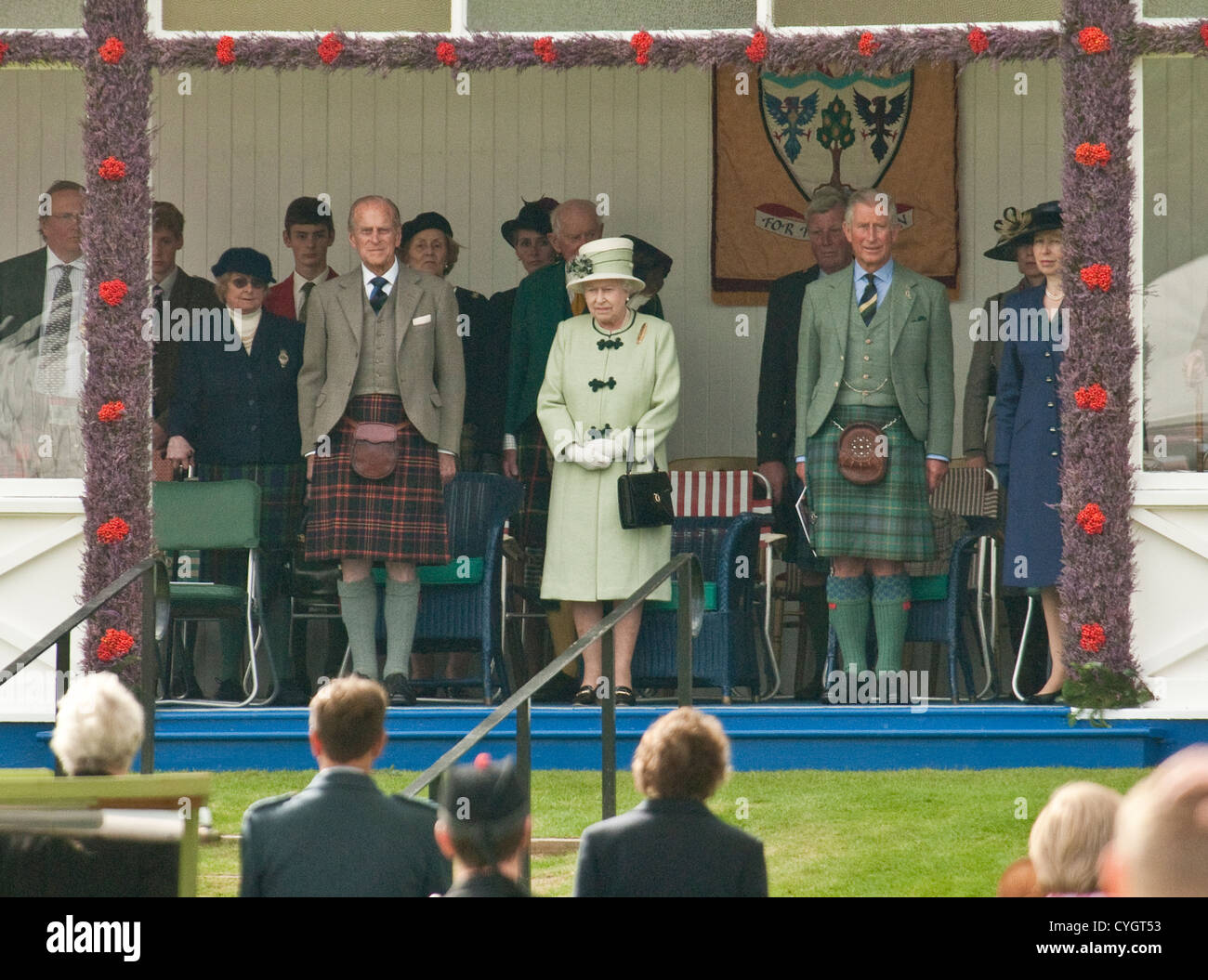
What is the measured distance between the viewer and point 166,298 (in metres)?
9.26

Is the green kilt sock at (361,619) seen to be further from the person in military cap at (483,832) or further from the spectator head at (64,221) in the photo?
the person in military cap at (483,832)

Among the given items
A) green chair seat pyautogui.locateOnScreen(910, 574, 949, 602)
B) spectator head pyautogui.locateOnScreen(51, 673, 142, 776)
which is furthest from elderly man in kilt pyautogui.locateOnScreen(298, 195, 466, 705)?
spectator head pyautogui.locateOnScreen(51, 673, 142, 776)

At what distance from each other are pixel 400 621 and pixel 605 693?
2.29 m

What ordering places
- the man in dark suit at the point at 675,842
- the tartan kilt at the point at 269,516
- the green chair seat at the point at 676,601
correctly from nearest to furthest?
the man in dark suit at the point at 675,842 < the green chair seat at the point at 676,601 < the tartan kilt at the point at 269,516

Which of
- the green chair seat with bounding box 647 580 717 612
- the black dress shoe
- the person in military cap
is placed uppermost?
the green chair seat with bounding box 647 580 717 612

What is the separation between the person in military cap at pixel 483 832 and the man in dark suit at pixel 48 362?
185 inches

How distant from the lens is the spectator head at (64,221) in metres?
8.30

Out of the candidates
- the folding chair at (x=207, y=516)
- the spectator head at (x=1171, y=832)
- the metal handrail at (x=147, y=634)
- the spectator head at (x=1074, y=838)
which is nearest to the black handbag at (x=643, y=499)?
the folding chair at (x=207, y=516)

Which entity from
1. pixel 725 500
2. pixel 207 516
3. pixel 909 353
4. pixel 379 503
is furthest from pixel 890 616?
pixel 207 516

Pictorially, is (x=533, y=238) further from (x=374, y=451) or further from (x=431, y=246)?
(x=374, y=451)

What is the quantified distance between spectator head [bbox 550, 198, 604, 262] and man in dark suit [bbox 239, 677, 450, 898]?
16.2ft

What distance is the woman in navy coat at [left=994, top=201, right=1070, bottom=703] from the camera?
7832mm

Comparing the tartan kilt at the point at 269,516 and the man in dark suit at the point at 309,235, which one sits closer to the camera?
the tartan kilt at the point at 269,516

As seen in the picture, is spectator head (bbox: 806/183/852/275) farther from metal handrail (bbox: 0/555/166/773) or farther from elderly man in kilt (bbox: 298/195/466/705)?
metal handrail (bbox: 0/555/166/773)
